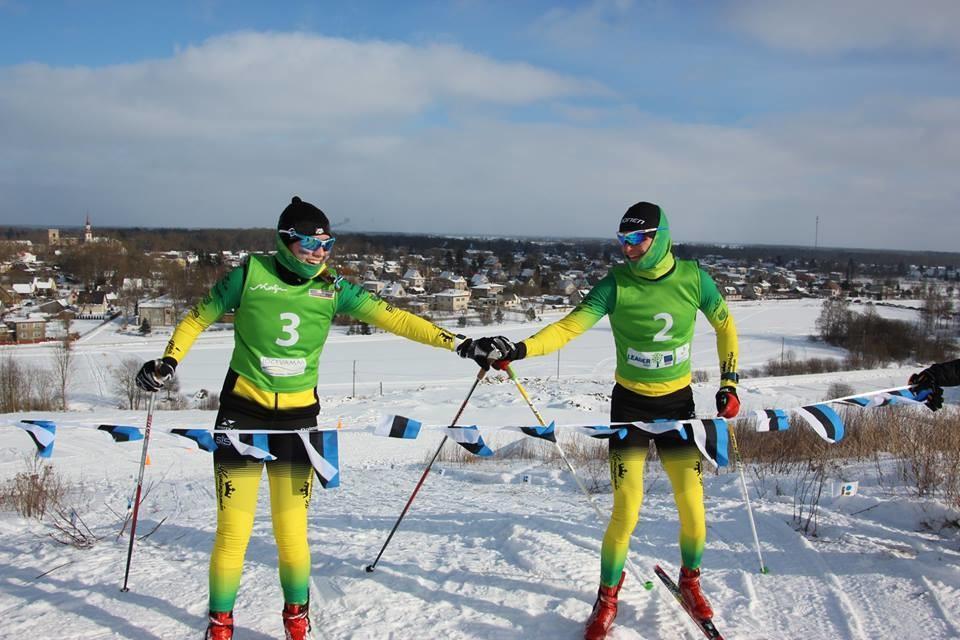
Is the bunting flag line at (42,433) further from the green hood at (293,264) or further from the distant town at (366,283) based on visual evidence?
the distant town at (366,283)

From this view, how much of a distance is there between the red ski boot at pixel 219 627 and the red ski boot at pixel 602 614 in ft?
6.44

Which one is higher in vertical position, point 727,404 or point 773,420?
point 727,404

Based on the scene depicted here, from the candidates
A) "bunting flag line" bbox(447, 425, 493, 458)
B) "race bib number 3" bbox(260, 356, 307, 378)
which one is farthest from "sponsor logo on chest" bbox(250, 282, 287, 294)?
"bunting flag line" bbox(447, 425, 493, 458)

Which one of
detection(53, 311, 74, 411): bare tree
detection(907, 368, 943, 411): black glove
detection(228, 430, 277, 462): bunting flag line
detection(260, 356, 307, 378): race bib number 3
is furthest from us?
detection(53, 311, 74, 411): bare tree

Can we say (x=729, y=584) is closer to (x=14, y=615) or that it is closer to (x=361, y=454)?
(x=14, y=615)

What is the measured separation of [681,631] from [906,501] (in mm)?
2878

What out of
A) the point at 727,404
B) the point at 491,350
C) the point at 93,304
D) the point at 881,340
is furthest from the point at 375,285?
the point at 727,404

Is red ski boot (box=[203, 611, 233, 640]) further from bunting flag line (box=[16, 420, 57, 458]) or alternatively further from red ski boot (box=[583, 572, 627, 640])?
red ski boot (box=[583, 572, 627, 640])

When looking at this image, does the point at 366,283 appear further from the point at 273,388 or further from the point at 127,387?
the point at 273,388

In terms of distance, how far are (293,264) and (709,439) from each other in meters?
2.63

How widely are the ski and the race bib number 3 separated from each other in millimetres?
2630

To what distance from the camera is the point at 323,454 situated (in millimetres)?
3521

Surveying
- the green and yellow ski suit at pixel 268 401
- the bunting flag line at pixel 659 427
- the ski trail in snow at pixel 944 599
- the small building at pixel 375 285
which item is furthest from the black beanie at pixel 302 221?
the small building at pixel 375 285

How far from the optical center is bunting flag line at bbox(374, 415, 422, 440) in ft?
12.7
